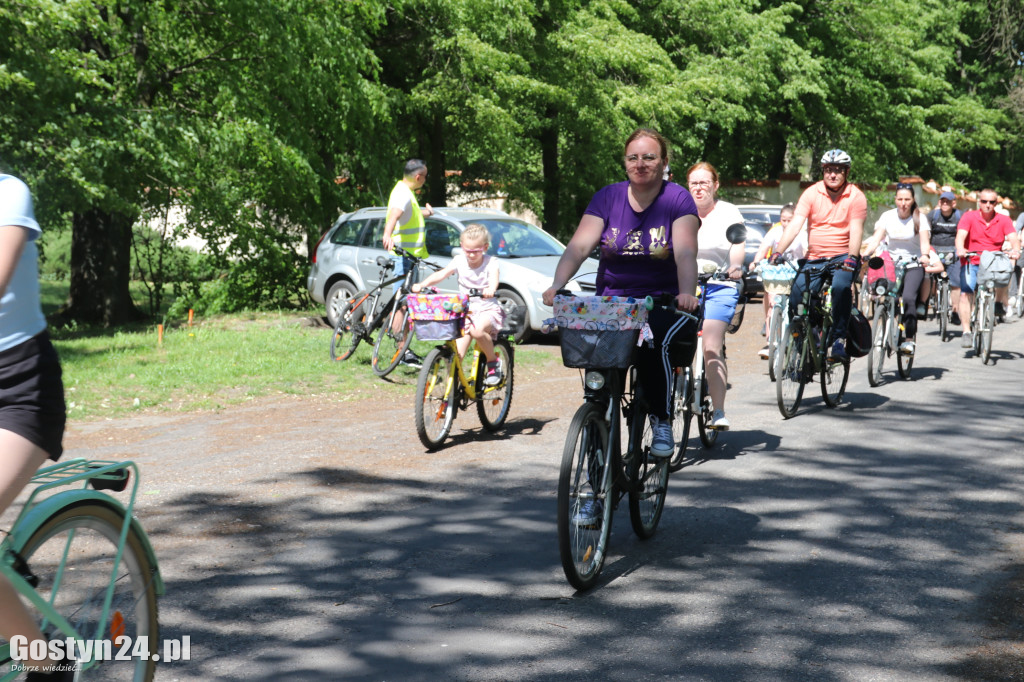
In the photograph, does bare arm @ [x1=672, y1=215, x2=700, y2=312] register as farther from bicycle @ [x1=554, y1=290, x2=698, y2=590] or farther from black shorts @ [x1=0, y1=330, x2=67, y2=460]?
black shorts @ [x1=0, y1=330, x2=67, y2=460]

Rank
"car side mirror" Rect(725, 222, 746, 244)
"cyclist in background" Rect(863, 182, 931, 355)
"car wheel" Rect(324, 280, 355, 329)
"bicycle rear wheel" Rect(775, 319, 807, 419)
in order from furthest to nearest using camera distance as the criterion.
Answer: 1. "car wheel" Rect(324, 280, 355, 329)
2. "cyclist in background" Rect(863, 182, 931, 355)
3. "bicycle rear wheel" Rect(775, 319, 807, 419)
4. "car side mirror" Rect(725, 222, 746, 244)

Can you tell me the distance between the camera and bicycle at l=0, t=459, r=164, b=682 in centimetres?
300

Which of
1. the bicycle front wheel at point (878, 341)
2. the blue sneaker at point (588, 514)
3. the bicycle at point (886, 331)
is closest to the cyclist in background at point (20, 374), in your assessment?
the blue sneaker at point (588, 514)

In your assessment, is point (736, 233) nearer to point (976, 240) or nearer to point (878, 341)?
point (878, 341)

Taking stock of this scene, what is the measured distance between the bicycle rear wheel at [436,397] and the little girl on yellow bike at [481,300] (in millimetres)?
176

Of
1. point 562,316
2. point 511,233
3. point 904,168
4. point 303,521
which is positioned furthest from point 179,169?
point 904,168

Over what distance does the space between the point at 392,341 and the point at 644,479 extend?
23.2 ft

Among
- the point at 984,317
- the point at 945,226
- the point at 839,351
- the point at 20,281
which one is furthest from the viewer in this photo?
the point at 945,226

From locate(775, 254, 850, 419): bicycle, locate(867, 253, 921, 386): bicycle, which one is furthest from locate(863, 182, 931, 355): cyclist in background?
locate(775, 254, 850, 419): bicycle

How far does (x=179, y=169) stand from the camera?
15820 mm

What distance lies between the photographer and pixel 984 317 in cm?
1369

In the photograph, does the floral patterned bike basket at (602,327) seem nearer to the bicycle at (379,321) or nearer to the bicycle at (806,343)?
the bicycle at (806,343)

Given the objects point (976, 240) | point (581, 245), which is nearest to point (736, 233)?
point (581, 245)

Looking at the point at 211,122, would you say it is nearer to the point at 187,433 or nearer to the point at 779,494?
the point at 187,433
